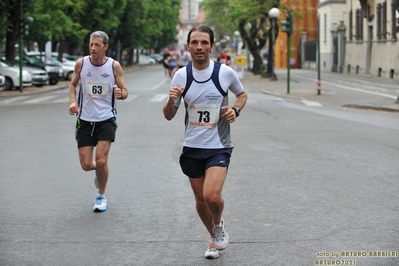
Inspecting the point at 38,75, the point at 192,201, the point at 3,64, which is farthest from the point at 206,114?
the point at 38,75

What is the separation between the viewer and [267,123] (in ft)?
57.5

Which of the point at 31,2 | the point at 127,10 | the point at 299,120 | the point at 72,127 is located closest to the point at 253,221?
the point at 72,127

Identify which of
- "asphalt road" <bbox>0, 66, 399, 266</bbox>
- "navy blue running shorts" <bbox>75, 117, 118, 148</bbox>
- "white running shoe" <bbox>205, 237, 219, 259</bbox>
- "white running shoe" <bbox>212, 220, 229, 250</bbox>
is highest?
"navy blue running shorts" <bbox>75, 117, 118, 148</bbox>

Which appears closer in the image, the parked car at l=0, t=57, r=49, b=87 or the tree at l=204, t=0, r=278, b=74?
the parked car at l=0, t=57, r=49, b=87

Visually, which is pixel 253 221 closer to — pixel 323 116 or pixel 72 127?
pixel 72 127

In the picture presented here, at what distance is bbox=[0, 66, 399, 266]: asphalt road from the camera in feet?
19.7

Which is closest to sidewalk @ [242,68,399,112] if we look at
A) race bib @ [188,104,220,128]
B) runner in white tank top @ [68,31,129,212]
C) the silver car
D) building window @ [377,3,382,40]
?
the silver car

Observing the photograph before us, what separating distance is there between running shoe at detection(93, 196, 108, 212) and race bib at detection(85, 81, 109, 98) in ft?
3.35

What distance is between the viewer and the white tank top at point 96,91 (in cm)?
773

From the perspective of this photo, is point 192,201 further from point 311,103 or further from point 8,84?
point 8,84

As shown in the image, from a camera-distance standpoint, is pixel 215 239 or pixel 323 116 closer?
pixel 215 239

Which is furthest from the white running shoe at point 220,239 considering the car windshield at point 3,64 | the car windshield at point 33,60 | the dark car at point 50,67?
the car windshield at point 33,60

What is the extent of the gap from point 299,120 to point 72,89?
11.0 meters

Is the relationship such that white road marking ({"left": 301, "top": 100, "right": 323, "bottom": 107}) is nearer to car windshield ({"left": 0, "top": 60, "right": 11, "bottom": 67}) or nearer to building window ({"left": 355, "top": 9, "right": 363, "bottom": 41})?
car windshield ({"left": 0, "top": 60, "right": 11, "bottom": 67})
